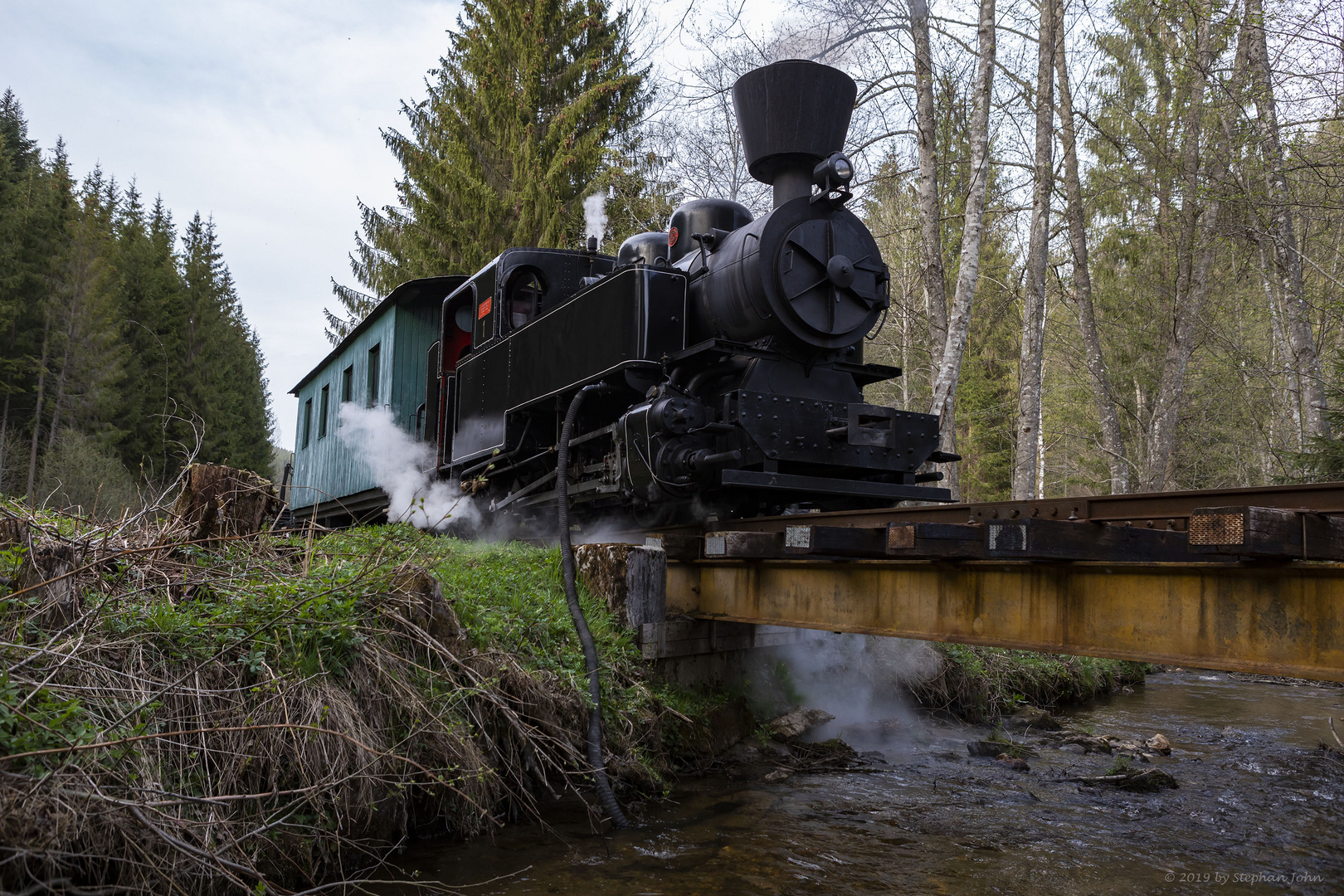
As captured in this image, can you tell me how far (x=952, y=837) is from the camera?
4.20 meters

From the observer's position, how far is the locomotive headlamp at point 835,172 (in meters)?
5.98

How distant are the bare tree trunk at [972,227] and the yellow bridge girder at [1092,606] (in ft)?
17.5

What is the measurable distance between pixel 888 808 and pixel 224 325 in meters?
37.7

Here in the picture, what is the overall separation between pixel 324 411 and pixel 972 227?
11218 mm

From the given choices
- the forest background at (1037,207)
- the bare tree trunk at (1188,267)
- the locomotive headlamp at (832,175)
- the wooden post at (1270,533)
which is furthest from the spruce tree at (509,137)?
the wooden post at (1270,533)

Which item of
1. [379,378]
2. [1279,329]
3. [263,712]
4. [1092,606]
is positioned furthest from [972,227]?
[263,712]

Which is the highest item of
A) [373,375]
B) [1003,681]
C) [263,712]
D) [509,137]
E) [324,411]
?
[509,137]

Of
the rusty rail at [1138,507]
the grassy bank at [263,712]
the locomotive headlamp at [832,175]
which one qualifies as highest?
the locomotive headlamp at [832,175]

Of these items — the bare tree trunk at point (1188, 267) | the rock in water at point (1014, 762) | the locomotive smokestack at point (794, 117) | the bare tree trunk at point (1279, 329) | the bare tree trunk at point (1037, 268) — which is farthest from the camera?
the bare tree trunk at point (1279, 329)

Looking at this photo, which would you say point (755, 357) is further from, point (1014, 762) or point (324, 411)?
point (324, 411)

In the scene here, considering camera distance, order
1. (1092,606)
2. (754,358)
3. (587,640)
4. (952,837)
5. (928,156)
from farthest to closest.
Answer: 1. (928,156)
2. (754,358)
3. (587,640)
4. (952,837)
5. (1092,606)

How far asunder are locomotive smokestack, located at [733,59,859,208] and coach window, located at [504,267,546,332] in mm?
2564

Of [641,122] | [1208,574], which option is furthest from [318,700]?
[641,122]

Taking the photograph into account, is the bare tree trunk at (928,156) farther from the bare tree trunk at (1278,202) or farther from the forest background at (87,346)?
the forest background at (87,346)
